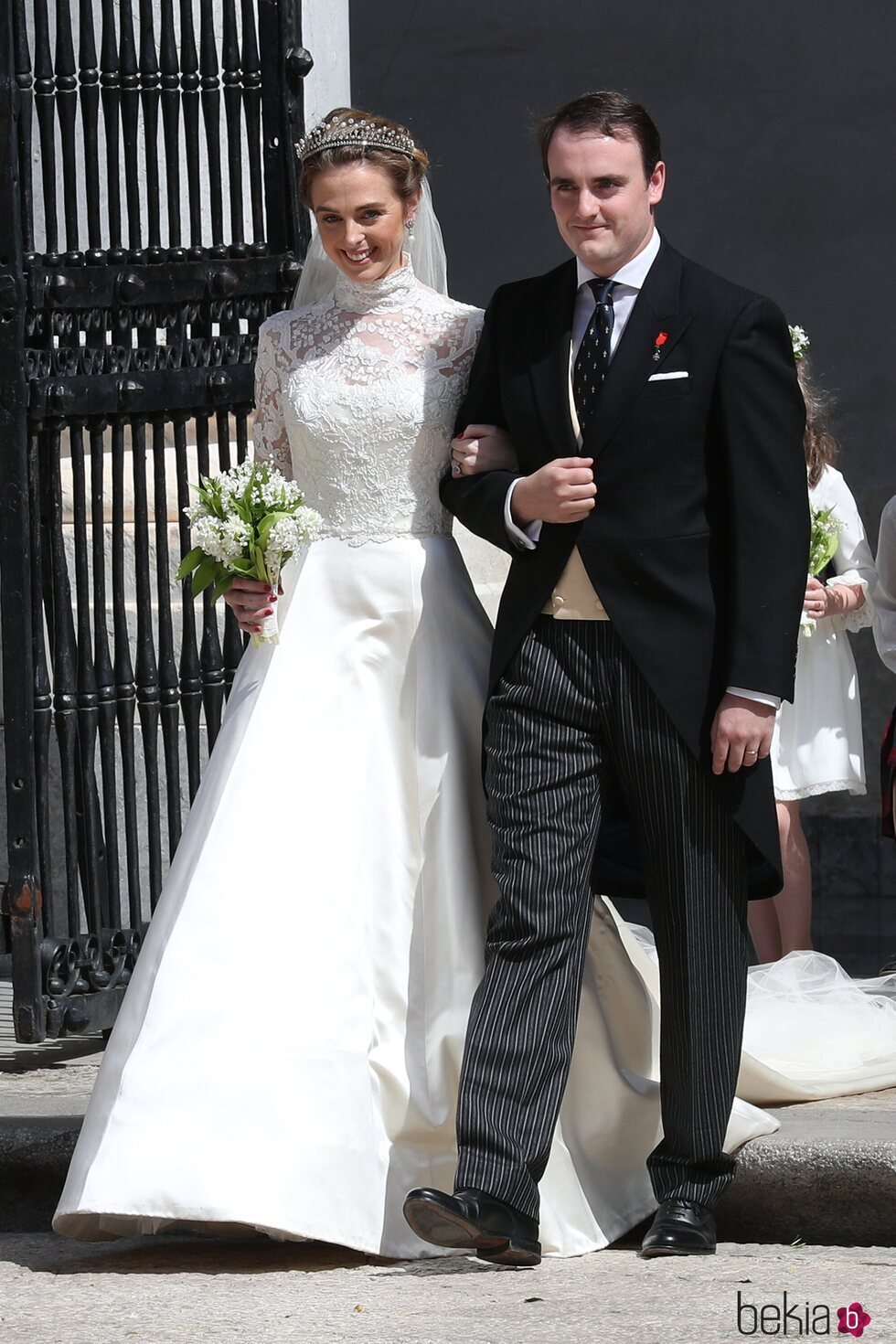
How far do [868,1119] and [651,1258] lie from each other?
81 cm

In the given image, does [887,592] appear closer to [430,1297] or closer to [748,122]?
[430,1297]

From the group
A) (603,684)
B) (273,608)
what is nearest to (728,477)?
(603,684)

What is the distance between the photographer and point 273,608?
393 centimetres

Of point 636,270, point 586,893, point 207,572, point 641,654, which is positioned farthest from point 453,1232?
point 636,270

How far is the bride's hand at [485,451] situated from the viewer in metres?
3.76

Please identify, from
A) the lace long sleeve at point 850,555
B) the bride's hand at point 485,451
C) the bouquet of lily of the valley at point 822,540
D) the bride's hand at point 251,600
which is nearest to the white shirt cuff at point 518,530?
the bride's hand at point 485,451

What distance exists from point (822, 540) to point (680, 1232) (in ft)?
8.68

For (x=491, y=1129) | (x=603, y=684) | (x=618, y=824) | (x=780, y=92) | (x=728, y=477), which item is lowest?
(x=491, y=1129)

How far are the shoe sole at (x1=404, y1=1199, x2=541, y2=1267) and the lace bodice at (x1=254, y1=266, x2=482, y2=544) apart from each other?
51.7 inches

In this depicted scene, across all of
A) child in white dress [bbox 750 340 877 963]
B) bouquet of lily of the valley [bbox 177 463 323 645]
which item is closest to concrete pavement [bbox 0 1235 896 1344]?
bouquet of lily of the valley [bbox 177 463 323 645]

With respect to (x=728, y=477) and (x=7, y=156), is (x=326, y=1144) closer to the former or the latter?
(x=728, y=477)

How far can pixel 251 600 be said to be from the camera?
3.88 meters

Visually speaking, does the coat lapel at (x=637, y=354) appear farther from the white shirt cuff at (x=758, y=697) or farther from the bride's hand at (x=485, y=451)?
the white shirt cuff at (x=758, y=697)

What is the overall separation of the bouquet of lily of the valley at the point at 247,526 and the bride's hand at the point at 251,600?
0.01m
